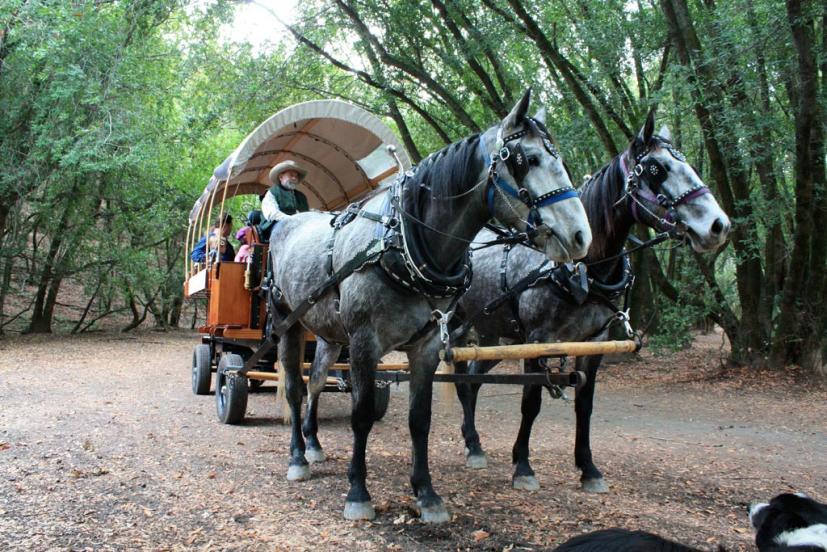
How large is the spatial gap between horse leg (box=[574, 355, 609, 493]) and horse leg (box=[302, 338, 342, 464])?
2.01m

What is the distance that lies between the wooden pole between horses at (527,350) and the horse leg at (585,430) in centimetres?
85

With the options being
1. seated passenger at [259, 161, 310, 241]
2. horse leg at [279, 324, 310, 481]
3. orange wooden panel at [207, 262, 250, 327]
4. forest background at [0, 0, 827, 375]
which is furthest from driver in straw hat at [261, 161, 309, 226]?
forest background at [0, 0, 827, 375]

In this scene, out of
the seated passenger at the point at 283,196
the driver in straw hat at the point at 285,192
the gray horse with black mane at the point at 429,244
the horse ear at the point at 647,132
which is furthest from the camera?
the driver in straw hat at the point at 285,192

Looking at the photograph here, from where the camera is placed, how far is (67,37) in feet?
42.5

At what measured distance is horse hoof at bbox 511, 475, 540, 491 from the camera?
4.83 metres

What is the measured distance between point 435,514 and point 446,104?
11620 millimetres

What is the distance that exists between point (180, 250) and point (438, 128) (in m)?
10.7

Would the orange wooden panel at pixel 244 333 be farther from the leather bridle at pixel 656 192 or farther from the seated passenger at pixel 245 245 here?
the leather bridle at pixel 656 192

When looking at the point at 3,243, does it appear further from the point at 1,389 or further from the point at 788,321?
the point at 788,321

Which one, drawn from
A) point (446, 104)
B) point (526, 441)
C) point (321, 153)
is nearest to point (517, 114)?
point (526, 441)

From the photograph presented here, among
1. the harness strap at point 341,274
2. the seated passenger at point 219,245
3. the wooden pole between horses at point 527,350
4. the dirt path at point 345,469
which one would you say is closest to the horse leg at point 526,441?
the dirt path at point 345,469

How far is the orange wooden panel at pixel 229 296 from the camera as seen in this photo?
23.4 ft

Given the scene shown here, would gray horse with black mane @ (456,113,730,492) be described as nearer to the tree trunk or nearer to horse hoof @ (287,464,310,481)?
horse hoof @ (287,464,310,481)

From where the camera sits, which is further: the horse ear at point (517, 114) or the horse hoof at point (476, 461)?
the horse hoof at point (476, 461)
